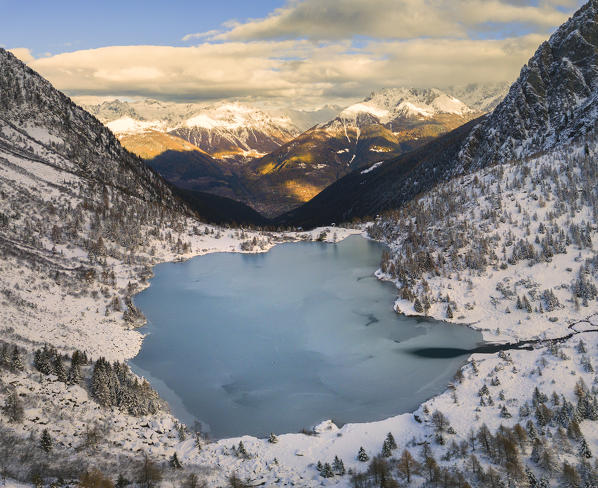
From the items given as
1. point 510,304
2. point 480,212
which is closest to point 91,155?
point 480,212

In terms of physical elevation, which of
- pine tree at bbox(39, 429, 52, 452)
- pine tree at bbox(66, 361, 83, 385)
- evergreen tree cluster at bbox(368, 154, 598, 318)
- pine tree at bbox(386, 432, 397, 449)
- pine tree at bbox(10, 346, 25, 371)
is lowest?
pine tree at bbox(386, 432, 397, 449)

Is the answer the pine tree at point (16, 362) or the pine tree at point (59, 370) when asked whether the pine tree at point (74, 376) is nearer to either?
the pine tree at point (59, 370)

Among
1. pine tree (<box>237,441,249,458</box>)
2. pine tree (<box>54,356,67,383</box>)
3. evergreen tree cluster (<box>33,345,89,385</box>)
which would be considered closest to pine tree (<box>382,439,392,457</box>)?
pine tree (<box>237,441,249,458</box>)

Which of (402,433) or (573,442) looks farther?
(402,433)

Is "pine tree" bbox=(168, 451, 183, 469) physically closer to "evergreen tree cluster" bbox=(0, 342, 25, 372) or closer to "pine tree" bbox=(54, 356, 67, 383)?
"pine tree" bbox=(54, 356, 67, 383)

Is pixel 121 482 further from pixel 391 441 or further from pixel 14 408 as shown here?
pixel 391 441

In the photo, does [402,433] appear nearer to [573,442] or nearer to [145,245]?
[573,442]

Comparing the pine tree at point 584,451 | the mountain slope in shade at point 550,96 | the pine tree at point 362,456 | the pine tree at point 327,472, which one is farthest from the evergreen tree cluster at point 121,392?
the mountain slope in shade at point 550,96
